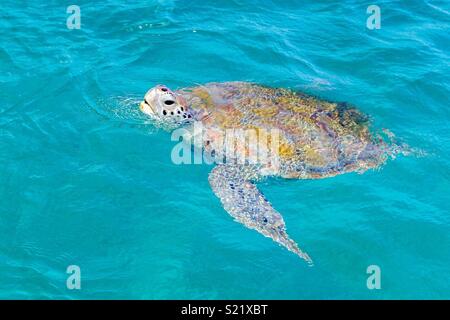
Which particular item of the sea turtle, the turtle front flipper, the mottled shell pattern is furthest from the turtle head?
the turtle front flipper

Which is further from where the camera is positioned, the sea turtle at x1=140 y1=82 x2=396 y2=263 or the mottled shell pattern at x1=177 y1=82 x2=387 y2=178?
the mottled shell pattern at x1=177 y1=82 x2=387 y2=178

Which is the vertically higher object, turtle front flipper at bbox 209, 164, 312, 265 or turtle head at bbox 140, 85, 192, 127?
turtle head at bbox 140, 85, 192, 127

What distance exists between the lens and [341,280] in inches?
287

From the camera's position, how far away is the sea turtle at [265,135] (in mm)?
8430

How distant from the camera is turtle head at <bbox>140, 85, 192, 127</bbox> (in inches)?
381

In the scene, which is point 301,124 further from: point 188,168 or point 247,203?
point 188,168

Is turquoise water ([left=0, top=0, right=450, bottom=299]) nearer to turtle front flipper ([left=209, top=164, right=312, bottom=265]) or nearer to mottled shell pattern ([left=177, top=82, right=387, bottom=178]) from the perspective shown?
turtle front flipper ([left=209, top=164, right=312, bottom=265])

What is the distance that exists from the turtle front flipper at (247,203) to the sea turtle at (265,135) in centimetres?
1

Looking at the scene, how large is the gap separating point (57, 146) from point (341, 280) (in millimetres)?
4924

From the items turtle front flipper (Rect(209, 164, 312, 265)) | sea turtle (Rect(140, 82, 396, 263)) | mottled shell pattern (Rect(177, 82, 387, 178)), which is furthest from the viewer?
mottled shell pattern (Rect(177, 82, 387, 178))

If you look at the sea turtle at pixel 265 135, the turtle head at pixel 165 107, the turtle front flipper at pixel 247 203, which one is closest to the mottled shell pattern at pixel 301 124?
the sea turtle at pixel 265 135

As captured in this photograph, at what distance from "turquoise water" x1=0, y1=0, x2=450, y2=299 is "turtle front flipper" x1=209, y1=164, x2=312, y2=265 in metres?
0.15

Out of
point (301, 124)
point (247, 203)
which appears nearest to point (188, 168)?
point (247, 203)

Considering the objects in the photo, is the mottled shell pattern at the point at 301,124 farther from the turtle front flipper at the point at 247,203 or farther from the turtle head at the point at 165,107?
the turtle front flipper at the point at 247,203
